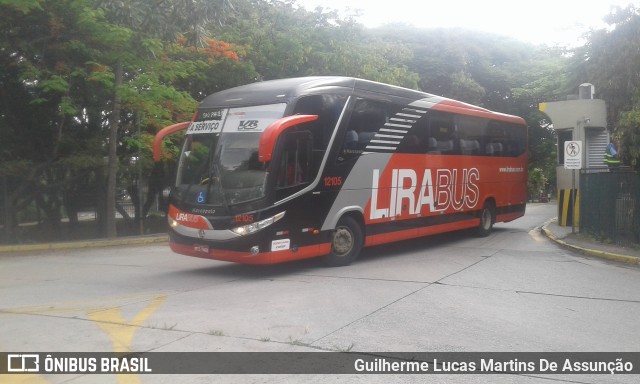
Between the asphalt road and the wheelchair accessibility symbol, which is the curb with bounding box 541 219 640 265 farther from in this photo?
the wheelchair accessibility symbol

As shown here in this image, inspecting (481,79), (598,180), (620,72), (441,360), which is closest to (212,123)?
(441,360)

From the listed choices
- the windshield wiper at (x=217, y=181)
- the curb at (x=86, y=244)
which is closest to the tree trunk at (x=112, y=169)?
the curb at (x=86, y=244)

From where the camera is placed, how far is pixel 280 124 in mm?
9875

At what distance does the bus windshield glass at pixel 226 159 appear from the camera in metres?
10.5

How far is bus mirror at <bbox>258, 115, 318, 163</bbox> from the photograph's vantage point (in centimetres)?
916

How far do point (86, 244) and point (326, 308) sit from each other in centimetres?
1169

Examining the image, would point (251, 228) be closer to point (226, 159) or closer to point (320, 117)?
point (226, 159)

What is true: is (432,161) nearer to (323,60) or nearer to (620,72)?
(323,60)

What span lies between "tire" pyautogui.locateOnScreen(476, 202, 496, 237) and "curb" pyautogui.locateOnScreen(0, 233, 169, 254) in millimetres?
9751

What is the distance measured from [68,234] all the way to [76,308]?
12.8m

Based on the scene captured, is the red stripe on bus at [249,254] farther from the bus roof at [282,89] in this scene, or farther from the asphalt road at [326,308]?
the bus roof at [282,89]

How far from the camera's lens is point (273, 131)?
9492mm

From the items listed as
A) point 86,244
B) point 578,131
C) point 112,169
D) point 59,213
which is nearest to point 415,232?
point 578,131

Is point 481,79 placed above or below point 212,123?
above
